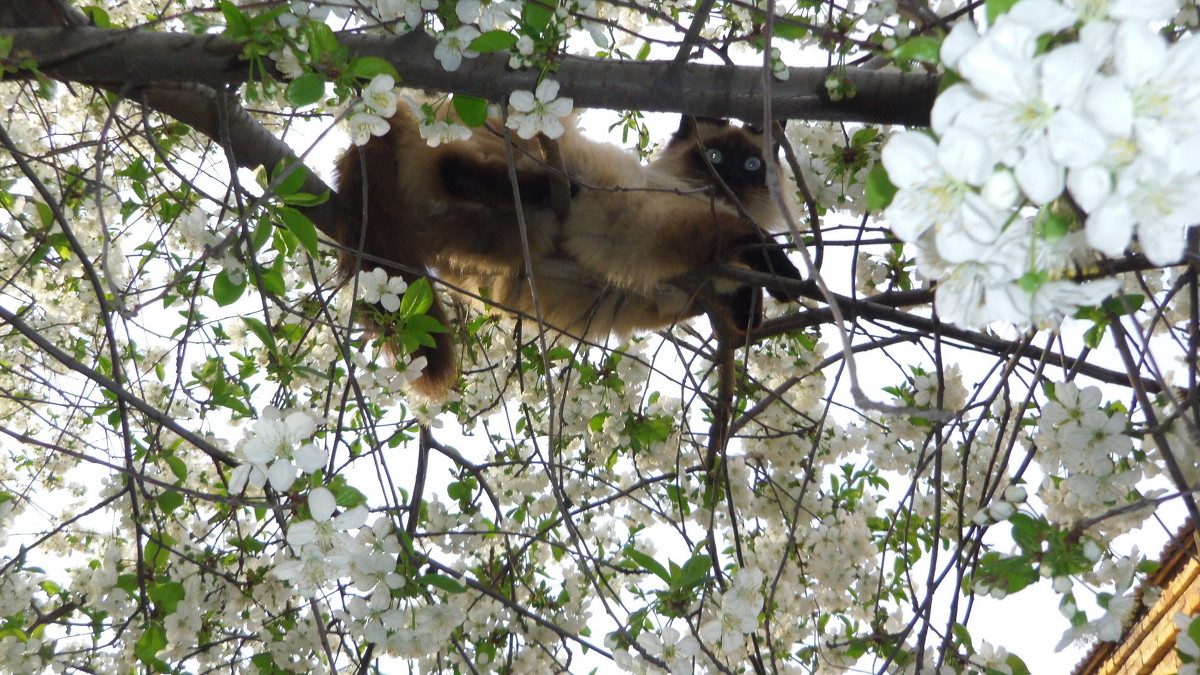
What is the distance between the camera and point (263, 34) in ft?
5.18

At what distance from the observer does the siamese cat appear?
273 centimetres

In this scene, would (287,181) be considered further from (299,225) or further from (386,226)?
(386,226)

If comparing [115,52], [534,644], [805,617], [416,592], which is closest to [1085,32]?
[416,592]

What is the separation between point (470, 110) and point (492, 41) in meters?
0.21

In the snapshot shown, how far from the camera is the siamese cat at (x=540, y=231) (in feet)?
8.95

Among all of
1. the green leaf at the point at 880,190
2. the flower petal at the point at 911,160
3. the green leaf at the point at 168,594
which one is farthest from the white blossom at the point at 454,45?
the green leaf at the point at 168,594

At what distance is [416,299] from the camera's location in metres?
2.20

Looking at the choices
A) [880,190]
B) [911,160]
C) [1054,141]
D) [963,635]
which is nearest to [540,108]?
[880,190]

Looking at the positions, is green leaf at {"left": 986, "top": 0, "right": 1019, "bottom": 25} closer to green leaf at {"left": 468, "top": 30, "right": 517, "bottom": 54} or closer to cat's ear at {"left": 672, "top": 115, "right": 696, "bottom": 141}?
green leaf at {"left": 468, "top": 30, "right": 517, "bottom": 54}

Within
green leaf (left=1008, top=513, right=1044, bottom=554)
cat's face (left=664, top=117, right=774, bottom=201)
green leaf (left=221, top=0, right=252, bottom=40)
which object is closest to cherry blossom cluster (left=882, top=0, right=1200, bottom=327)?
green leaf (left=1008, top=513, right=1044, bottom=554)

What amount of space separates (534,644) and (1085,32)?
100 inches

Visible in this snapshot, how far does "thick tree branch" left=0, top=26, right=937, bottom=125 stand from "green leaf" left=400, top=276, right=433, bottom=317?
499 millimetres

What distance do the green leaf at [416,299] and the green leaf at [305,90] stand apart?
0.68 metres

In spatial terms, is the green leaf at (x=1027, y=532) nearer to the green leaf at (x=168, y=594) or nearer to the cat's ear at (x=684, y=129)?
the green leaf at (x=168, y=594)
